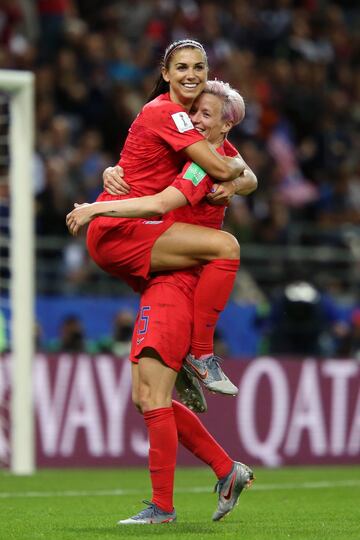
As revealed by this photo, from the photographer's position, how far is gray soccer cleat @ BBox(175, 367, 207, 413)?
738 cm

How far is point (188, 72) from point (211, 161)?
0.47 m

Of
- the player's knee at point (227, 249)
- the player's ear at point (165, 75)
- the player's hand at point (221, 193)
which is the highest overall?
the player's ear at point (165, 75)

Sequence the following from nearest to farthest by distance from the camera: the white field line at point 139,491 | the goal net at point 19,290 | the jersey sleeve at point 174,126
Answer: the jersey sleeve at point 174,126 → the white field line at point 139,491 → the goal net at point 19,290

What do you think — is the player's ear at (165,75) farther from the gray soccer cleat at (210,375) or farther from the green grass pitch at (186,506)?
the green grass pitch at (186,506)

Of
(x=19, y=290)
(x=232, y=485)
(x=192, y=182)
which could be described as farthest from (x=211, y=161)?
(x=19, y=290)

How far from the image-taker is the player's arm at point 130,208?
6.93 meters

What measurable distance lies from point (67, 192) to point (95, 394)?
2.70 metres

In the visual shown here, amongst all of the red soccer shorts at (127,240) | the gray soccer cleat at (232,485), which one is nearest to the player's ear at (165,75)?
the red soccer shorts at (127,240)

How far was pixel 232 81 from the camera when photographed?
17.8 metres

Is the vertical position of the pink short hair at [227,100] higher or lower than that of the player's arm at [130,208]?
higher

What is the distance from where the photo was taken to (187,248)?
7.18 meters

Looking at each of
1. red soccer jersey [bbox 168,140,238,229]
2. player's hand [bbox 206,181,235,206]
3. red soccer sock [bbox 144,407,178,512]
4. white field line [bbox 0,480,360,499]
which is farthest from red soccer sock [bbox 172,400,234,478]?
white field line [bbox 0,480,360,499]

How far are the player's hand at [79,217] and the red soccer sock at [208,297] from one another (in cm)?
72

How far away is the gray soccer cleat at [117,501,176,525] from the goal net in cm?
503
